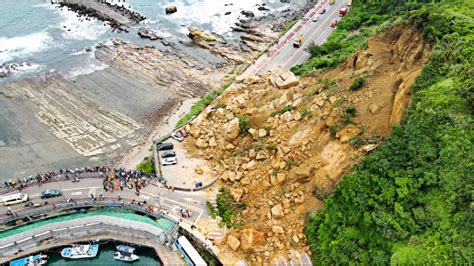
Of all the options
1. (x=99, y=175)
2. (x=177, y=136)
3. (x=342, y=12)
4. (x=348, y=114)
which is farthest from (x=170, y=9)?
(x=348, y=114)

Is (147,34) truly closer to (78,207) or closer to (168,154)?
(168,154)

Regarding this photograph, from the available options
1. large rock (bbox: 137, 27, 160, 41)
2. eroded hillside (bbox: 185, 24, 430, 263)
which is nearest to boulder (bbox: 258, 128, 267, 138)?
eroded hillside (bbox: 185, 24, 430, 263)

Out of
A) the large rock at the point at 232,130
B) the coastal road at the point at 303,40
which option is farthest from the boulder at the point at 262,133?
the coastal road at the point at 303,40

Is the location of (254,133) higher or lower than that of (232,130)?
higher

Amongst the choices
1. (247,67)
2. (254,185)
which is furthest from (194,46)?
(254,185)

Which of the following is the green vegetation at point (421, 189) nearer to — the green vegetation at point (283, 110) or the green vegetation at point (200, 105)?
the green vegetation at point (283, 110)

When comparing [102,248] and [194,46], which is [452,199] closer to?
[102,248]

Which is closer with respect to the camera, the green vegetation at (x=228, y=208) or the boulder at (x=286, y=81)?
the green vegetation at (x=228, y=208)
